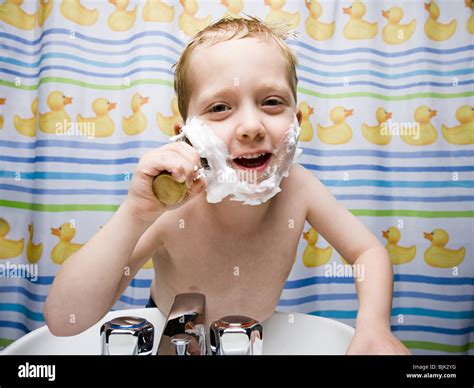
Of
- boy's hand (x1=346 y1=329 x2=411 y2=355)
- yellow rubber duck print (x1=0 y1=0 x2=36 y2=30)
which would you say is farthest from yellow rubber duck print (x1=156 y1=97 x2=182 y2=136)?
boy's hand (x1=346 y1=329 x2=411 y2=355)

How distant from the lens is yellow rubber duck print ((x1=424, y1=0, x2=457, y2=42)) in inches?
26.0

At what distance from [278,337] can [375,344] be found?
0.18m

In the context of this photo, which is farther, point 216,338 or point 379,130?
point 379,130

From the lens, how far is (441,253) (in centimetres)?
65

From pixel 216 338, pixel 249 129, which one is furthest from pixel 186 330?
pixel 249 129

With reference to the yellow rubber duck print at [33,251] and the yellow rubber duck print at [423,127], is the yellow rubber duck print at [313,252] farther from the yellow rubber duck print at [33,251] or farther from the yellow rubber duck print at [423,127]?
the yellow rubber duck print at [33,251]

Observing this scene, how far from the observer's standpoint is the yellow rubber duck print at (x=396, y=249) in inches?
26.3

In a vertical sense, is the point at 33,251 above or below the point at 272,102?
below

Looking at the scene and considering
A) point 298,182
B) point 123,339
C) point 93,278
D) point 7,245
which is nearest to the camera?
point 123,339

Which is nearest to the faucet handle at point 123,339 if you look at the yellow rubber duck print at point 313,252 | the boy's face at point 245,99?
the boy's face at point 245,99

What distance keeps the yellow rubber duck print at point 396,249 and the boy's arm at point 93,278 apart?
1.54ft

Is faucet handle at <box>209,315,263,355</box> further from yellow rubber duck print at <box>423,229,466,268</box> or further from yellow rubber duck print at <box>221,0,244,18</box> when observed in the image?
yellow rubber duck print at <box>221,0,244,18</box>

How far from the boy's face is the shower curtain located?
0.20 meters

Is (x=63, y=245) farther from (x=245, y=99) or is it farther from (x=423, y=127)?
(x=423, y=127)
